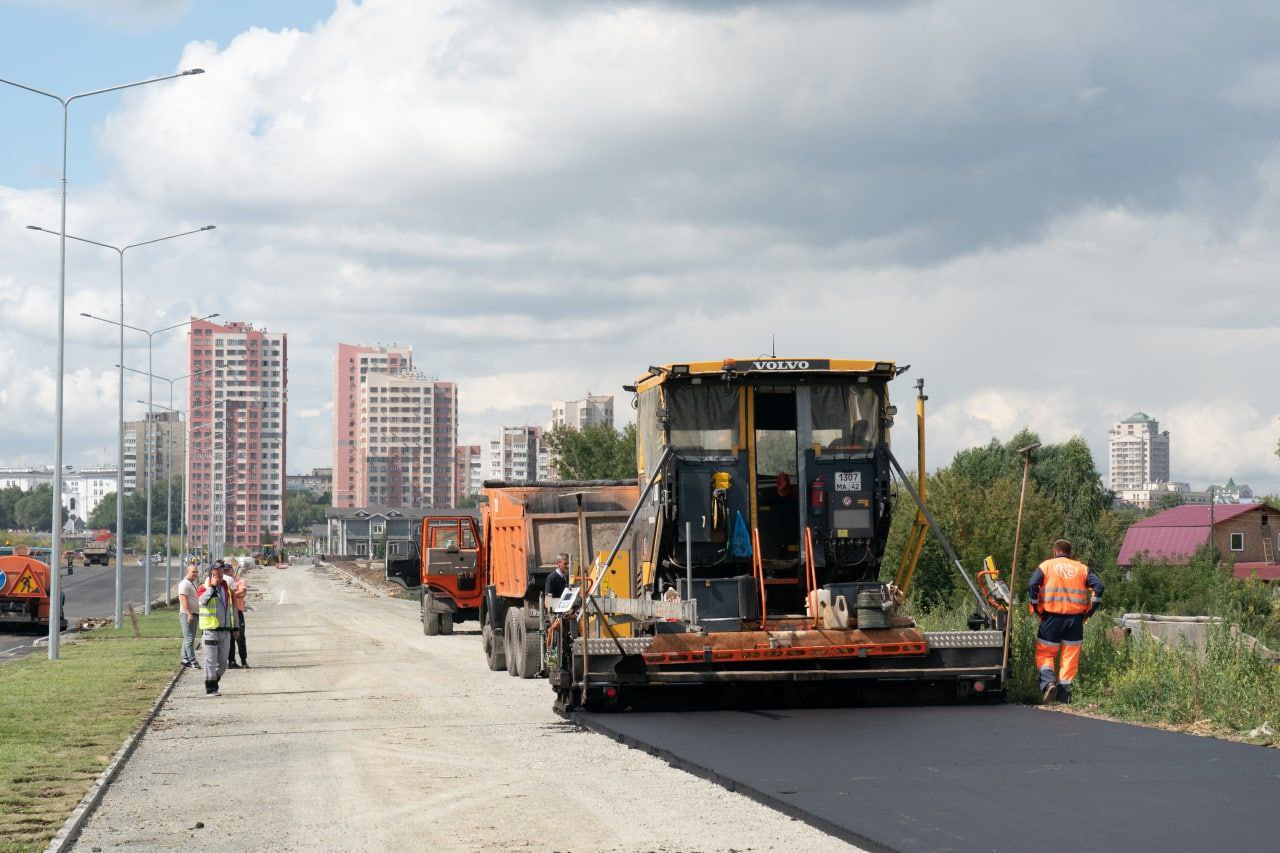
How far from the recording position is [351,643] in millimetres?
34938

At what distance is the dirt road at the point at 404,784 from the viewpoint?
974 cm

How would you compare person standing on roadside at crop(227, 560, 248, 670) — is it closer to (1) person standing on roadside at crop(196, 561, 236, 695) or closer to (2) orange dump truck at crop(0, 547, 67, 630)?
(1) person standing on roadside at crop(196, 561, 236, 695)

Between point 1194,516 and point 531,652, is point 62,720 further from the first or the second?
point 1194,516

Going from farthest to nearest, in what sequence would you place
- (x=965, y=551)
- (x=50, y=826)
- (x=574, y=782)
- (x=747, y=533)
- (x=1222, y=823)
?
(x=965, y=551), (x=747, y=533), (x=574, y=782), (x=50, y=826), (x=1222, y=823)

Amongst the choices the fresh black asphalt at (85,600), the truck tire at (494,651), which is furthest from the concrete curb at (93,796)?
the fresh black asphalt at (85,600)

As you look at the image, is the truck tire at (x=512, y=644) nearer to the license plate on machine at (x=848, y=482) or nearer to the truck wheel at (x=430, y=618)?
the license plate on machine at (x=848, y=482)

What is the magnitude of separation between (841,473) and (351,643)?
20242 millimetres

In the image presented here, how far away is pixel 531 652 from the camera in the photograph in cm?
2323

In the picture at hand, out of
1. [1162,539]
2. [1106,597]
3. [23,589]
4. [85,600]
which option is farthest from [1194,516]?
[23,589]

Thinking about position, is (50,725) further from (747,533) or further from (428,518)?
(428,518)

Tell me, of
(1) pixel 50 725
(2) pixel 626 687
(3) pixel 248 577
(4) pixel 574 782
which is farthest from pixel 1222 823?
(3) pixel 248 577

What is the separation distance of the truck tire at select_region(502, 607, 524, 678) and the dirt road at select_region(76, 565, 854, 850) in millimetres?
1902

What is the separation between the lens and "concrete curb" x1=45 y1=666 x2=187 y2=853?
9.78 metres

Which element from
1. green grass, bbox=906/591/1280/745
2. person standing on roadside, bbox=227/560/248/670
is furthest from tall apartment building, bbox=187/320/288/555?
green grass, bbox=906/591/1280/745
